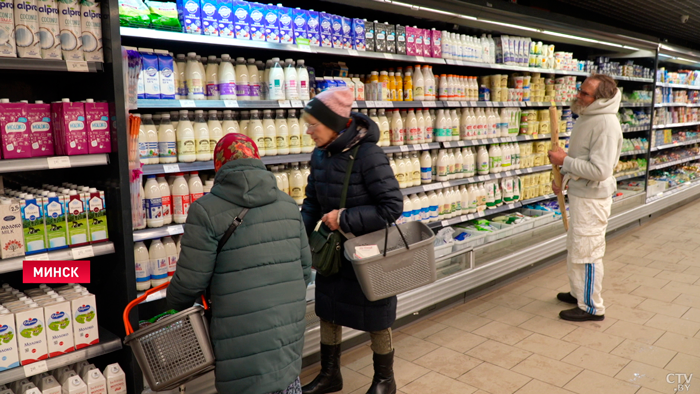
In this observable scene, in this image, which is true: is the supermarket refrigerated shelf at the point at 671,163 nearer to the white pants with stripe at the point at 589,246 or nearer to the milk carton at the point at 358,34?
the white pants with stripe at the point at 589,246

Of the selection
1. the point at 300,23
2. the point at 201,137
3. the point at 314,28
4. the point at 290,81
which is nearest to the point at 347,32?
the point at 314,28

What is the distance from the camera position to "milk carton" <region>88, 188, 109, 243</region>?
2.50m

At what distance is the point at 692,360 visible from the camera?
3514mm

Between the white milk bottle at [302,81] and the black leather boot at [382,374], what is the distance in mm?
1712

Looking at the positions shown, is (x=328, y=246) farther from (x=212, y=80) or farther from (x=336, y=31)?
(x=336, y=31)

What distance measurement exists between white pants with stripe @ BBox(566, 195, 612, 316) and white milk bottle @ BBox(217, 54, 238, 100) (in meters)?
2.81

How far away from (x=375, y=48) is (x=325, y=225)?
5.70ft

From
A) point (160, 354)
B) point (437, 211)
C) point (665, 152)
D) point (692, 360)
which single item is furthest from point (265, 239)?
point (665, 152)

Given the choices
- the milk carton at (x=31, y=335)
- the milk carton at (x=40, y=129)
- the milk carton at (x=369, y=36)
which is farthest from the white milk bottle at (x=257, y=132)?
the milk carton at (x=31, y=335)

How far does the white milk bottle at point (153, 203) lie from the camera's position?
9.50 ft

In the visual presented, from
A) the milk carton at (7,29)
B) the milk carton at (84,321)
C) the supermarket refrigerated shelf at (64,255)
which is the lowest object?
the milk carton at (84,321)

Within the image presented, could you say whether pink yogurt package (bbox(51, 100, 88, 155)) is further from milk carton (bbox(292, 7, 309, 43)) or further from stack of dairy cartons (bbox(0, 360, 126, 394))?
milk carton (bbox(292, 7, 309, 43))

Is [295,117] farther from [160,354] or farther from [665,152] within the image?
[665,152]

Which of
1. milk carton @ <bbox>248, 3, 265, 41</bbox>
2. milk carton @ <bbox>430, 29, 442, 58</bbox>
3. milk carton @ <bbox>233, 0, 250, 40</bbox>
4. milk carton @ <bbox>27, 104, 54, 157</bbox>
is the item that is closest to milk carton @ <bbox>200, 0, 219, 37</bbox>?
milk carton @ <bbox>233, 0, 250, 40</bbox>
